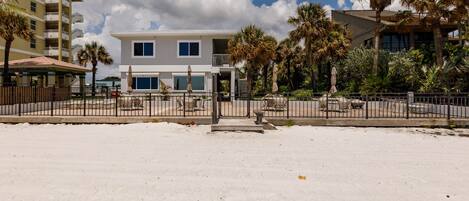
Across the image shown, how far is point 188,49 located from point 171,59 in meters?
1.67

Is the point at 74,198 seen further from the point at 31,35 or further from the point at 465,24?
the point at 465,24

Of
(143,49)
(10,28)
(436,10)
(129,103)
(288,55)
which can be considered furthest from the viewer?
(288,55)

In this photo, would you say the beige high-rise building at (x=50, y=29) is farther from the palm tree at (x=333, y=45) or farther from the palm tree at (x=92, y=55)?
the palm tree at (x=333, y=45)

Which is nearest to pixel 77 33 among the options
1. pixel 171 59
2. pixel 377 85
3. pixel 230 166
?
pixel 171 59

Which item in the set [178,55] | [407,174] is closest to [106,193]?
[407,174]

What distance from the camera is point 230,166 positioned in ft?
22.3

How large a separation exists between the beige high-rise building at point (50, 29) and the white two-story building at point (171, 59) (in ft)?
64.1

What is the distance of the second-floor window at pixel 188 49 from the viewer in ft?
93.2

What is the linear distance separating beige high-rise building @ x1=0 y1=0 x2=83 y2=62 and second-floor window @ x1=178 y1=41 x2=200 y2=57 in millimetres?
23010

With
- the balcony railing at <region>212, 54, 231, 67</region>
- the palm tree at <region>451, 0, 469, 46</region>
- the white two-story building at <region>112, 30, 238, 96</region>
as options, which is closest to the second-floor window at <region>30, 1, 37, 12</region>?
the white two-story building at <region>112, 30, 238, 96</region>

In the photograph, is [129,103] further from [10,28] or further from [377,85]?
[377,85]

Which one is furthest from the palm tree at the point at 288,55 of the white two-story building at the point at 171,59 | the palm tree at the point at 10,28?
the palm tree at the point at 10,28

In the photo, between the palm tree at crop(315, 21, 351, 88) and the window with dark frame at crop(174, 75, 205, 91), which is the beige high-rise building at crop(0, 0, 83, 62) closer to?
the window with dark frame at crop(174, 75, 205, 91)

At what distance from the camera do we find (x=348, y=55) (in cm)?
3067
